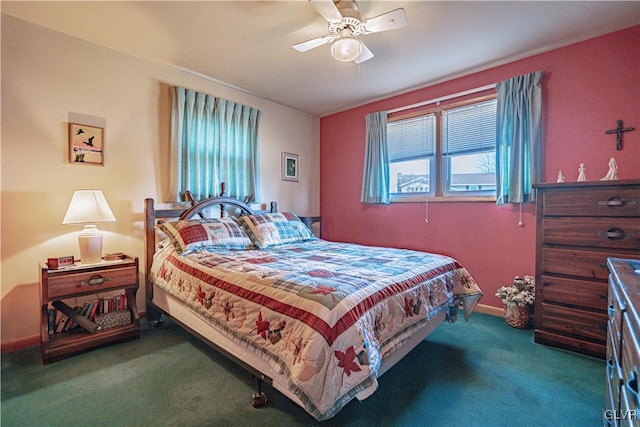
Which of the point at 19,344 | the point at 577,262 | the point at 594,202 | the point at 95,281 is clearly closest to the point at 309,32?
the point at 594,202

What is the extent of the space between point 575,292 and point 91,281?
3638 mm

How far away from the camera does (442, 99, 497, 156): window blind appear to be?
303cm

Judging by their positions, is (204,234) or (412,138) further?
(412,138)

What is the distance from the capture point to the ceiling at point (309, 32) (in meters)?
2.10

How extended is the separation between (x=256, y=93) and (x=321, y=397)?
3.52 metres

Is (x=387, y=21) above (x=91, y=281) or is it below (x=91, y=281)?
above

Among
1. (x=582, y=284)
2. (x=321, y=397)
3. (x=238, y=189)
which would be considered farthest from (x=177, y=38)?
(x=582, y=284)

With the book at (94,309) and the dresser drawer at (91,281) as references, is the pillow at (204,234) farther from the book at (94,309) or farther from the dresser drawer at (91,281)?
the book at (94,309)

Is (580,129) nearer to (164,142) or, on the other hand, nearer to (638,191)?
(638,191)

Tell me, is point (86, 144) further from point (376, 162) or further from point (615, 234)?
point (615, 234)

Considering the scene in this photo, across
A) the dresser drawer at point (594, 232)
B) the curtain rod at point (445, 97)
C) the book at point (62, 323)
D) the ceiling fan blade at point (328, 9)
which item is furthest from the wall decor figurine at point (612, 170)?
the book at point (62, 323)

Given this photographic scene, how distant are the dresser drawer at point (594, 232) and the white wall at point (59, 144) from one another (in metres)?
3.55

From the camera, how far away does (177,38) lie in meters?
2.49

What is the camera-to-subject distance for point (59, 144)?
2.39m
